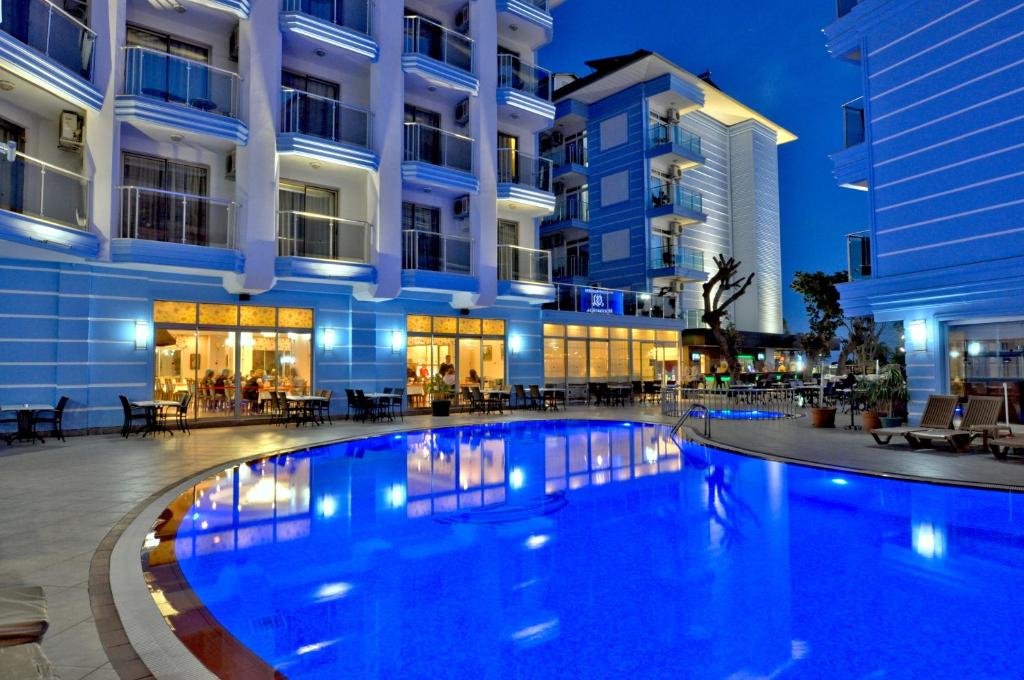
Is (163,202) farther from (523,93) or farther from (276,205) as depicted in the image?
(523,93)

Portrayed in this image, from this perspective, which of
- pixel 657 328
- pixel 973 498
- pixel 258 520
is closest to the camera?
pixel 258 520

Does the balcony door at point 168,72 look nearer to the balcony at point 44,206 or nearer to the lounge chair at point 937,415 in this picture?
the balcony at point 44,206

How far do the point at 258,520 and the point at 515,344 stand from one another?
14794 millimetres

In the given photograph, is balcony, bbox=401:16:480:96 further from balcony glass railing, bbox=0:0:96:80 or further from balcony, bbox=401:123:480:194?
balcony glass railing, bbox=0:0:96:80

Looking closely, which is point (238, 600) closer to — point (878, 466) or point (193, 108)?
point (878, 466)

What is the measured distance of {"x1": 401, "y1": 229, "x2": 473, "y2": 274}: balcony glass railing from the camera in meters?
17.3

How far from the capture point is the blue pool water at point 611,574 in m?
3.57

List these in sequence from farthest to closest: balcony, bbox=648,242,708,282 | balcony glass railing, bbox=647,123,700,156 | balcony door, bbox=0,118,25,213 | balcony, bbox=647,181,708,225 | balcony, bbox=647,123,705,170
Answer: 1. balcony glass railing, bbox=647,123,700,156
2. balcony, bbox=647,181,708,225
3. balcony, bbox=648,242,708,282
4. balcony, bbox=647,123,705,170
5. balcony door, bbox=0,118,25,213

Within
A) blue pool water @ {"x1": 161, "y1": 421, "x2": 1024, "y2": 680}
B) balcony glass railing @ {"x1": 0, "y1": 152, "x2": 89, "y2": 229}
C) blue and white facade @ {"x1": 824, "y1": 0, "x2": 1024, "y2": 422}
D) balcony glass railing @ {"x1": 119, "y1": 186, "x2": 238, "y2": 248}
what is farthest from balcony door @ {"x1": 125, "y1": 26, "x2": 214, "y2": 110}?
blue and white facade @ {"x1": 824, "y1": 0, "x2": 1024, "y2": 422}

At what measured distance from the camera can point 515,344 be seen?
20984 mm

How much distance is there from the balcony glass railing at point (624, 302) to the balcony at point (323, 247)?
7.49m

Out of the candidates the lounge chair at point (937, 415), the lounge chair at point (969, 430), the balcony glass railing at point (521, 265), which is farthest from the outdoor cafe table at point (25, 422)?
the lounge chair at point (969, 430)

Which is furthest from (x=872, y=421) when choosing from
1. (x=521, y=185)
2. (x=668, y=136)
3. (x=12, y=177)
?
(x=668, y=136)

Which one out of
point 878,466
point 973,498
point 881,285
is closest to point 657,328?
point 881,285
